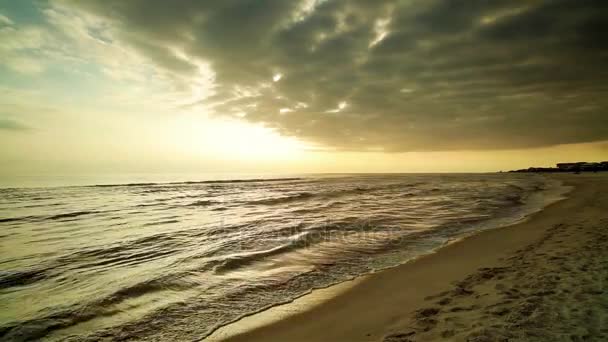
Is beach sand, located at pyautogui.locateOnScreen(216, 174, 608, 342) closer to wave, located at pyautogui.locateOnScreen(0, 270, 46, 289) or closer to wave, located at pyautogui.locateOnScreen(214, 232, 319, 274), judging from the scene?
wave, located at pyautogui.locateOnScreen(214, 232, 319, 274)

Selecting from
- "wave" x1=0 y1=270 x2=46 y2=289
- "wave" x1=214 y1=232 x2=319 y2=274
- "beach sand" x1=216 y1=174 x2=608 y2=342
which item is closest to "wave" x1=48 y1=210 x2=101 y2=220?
"wave" x1=0 y1=270 x2=46 y2=289

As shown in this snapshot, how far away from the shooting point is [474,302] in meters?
4.62

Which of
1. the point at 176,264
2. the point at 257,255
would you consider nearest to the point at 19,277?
the point at 176,264

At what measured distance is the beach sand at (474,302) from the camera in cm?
367

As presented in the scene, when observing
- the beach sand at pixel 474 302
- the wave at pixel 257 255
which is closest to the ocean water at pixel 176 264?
the wave at pixel 257 255

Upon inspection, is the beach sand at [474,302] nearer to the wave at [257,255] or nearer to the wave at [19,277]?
the wave at [257,255]

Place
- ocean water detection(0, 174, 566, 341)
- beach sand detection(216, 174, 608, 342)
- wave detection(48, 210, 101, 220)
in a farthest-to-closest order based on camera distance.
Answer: wave detection(48, 210, 101, 220), ocean water detection(0, 174, 566, 341), beach sand detection(216, 174, 608, 342)

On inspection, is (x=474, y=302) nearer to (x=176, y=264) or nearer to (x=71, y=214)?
(x=176, y=264)

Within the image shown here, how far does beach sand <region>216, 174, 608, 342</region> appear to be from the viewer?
3671mm

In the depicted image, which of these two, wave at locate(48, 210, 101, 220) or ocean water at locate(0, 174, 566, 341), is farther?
wave at locate(48, 210, 101, 220)

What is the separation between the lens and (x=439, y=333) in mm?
3723

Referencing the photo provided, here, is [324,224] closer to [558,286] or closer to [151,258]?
[151,258]

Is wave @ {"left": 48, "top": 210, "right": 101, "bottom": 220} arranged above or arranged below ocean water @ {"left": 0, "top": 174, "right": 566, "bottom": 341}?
above

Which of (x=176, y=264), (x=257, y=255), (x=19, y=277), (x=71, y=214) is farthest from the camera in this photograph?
(x=71, y=214)
